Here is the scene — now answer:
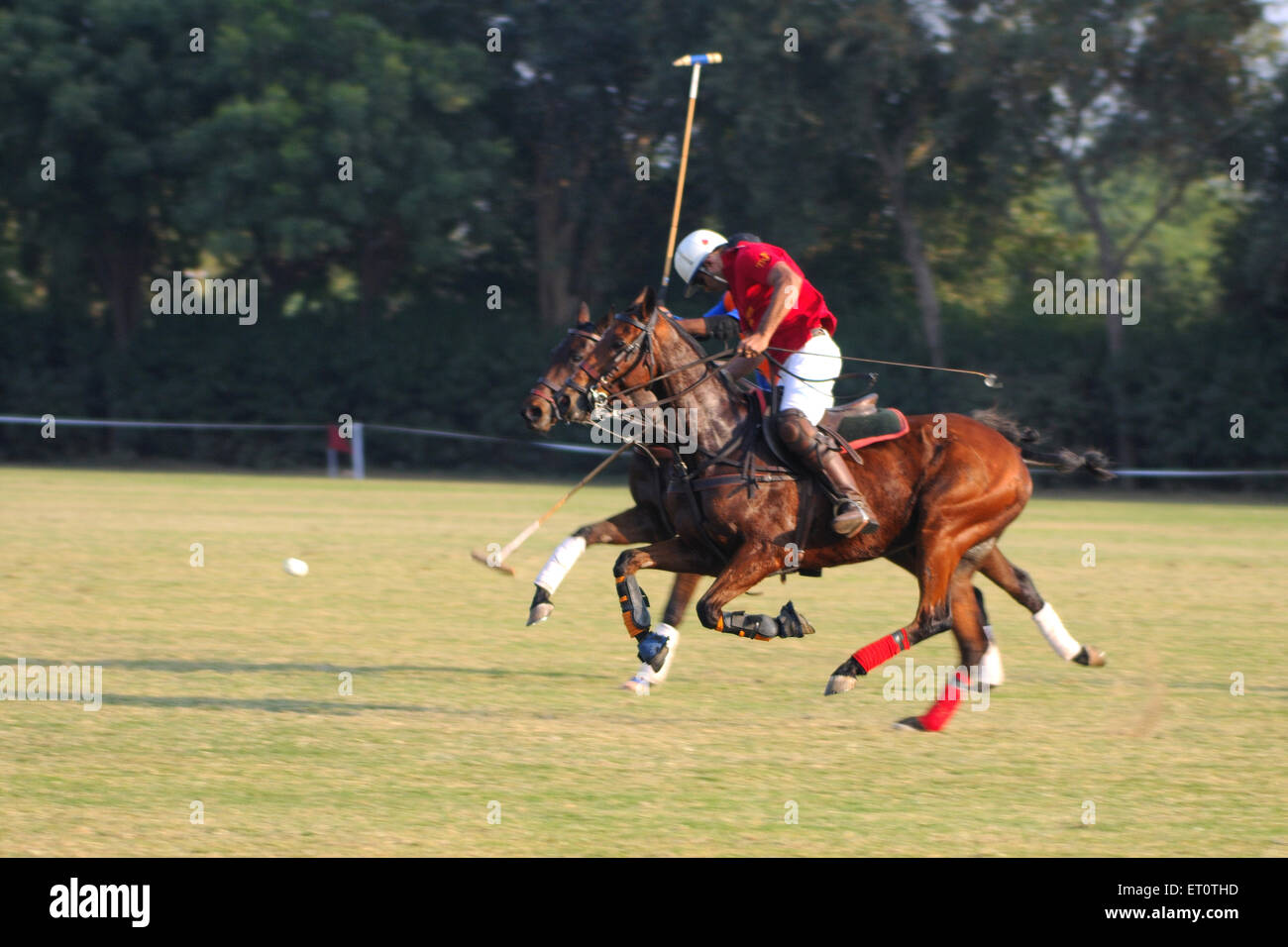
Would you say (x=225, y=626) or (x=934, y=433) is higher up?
(x=934, y=433)

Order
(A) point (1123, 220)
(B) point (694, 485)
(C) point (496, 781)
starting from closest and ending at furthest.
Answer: (C) point (496, 781), (B) point (694, 485), (A) point (1123, 220)

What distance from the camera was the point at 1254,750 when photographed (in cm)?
735

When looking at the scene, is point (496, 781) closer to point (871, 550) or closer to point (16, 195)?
point (871, 550)

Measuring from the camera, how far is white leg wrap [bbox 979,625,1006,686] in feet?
Result: 27.9

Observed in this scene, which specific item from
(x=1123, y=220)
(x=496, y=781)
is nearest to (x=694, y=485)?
(x=496, y=781)

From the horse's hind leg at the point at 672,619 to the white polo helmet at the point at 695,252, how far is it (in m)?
1.64

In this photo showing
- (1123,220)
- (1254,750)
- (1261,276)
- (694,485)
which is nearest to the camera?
(1254,750)

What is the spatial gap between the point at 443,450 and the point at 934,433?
76.1 feet

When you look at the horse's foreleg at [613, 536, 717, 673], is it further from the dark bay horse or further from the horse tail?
the horse tail

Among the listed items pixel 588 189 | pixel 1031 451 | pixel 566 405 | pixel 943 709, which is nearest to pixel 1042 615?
pixel 1031 451

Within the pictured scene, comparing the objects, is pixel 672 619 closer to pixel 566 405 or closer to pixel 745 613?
pixel 745 613

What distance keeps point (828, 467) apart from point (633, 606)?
1234 millimetres

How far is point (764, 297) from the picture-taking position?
8.02 metres

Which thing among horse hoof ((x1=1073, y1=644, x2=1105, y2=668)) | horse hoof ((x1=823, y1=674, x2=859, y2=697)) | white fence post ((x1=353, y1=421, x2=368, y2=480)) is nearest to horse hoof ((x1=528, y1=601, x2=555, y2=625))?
horse hoof ((x1=823, y1=674, x2=859, y2=697))
